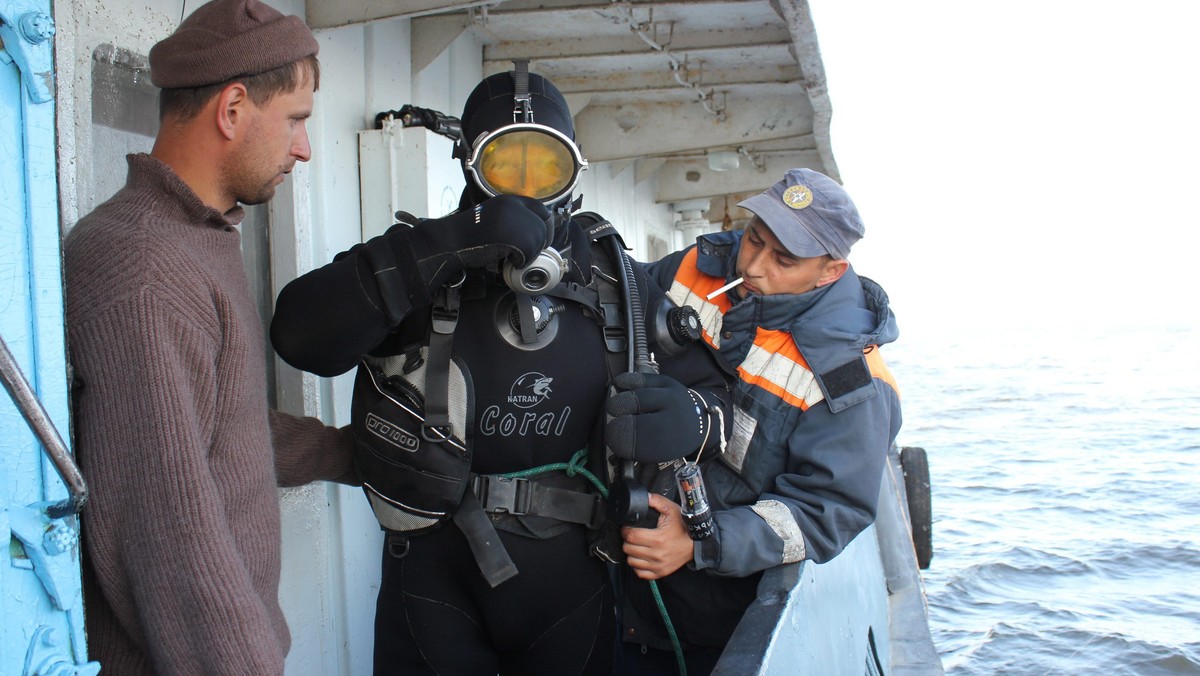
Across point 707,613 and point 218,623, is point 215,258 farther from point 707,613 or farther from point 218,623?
point 707,613

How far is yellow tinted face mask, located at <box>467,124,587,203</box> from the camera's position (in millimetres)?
1839

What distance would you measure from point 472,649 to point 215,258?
102 centimetres

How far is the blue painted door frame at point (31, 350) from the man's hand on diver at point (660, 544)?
3.78 ft

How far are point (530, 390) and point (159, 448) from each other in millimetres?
835

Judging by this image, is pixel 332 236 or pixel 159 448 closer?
pixel 159 448

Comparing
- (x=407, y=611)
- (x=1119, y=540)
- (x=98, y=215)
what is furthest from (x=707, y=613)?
(x=1119, y=540)

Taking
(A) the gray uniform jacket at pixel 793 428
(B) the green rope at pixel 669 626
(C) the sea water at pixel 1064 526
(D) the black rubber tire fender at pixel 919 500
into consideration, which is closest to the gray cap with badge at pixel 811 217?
(A) the gray uniform jacket at pixel 793 428

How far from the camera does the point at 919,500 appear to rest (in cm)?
601

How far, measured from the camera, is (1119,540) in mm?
Answer: 9336

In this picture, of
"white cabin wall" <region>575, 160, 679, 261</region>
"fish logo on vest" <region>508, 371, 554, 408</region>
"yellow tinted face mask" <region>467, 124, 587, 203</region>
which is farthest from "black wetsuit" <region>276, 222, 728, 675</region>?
"white cabin wall" <region>575, 160, 679, 261</region>

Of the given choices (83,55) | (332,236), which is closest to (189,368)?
(83,55)

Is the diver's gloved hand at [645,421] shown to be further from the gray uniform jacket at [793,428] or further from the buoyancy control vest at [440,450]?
the gray uniform jacket at [793,428]

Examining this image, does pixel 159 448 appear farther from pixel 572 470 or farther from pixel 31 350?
pixel 572 470

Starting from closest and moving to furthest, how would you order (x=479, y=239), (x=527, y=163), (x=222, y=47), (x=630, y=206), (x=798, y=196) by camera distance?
1. (x=222, y=47)
2. (x=479, y=239)
3. (x=527, y=163)
4. (x=798, y=196)
5. (x=630, y=206)
